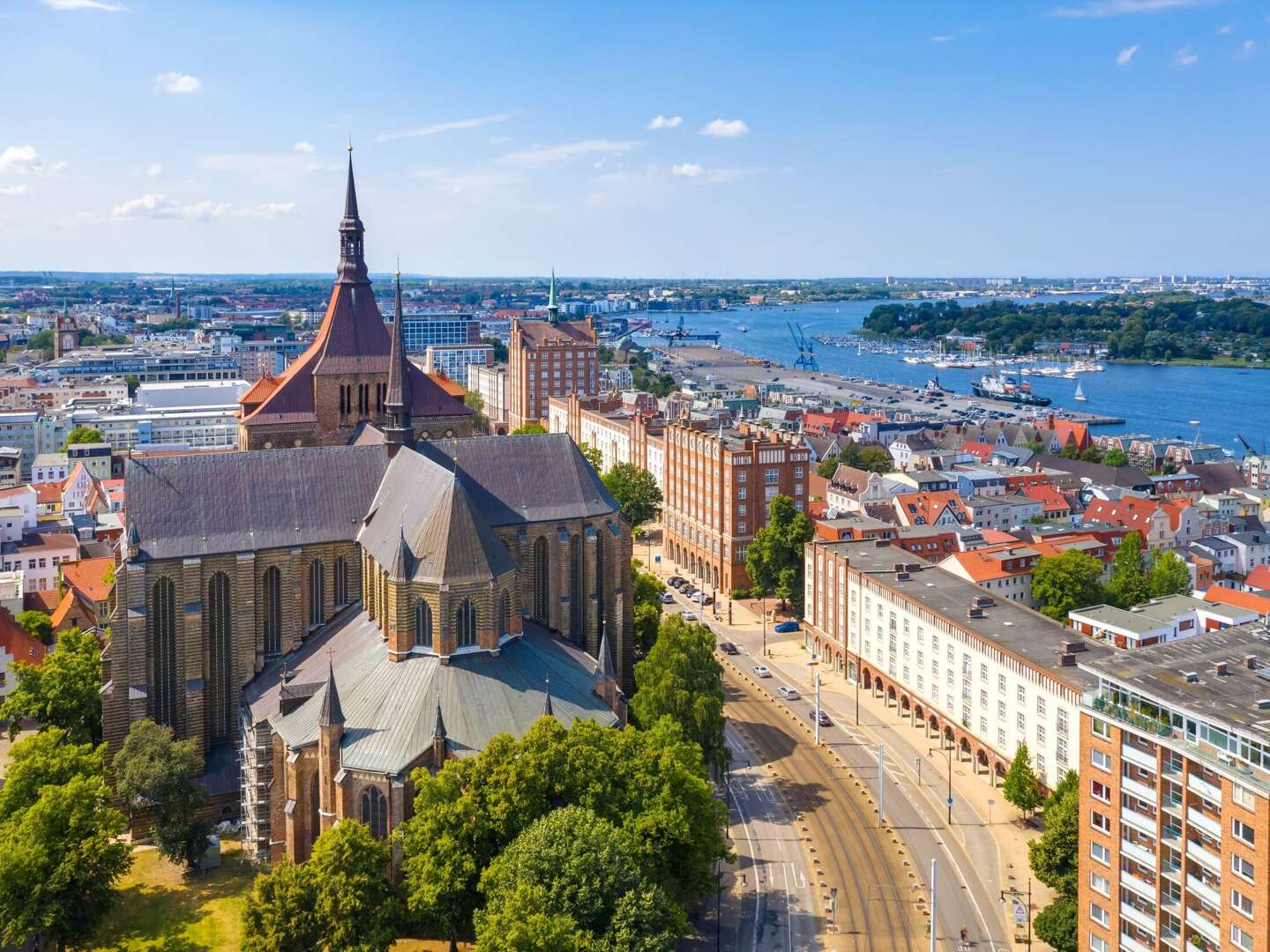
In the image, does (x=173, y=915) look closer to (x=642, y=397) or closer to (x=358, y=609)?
(x=358, y=609)

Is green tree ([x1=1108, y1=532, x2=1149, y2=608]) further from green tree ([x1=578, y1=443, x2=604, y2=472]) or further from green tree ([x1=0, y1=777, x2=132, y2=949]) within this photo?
green tree ([x1=0, y1=777, x2=132, y2=949])

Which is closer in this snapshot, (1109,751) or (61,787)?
(1109,751)

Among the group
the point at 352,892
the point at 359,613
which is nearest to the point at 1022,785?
the point at 352,892

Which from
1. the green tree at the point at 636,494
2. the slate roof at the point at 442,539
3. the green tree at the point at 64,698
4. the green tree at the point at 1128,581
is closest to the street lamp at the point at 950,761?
the slate roof at the point at 442,539

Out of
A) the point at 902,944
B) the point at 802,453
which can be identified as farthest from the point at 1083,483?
the point at 902,944

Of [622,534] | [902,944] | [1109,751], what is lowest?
[902,944]

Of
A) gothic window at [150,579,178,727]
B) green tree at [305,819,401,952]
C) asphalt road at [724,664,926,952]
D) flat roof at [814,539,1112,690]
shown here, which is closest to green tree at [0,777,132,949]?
green tree at [305,819,401,952]
